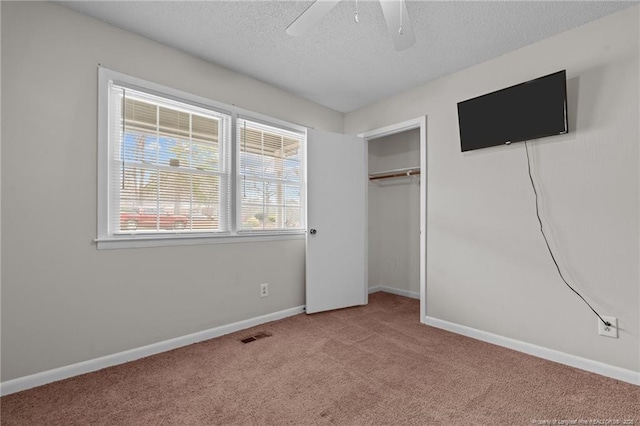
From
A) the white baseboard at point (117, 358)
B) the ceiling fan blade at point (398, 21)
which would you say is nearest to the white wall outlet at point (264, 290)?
the white baseboard at point (117, 358)

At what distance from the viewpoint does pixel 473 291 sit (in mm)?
2803

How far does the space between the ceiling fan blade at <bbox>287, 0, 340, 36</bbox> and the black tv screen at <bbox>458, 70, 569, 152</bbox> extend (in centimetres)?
172

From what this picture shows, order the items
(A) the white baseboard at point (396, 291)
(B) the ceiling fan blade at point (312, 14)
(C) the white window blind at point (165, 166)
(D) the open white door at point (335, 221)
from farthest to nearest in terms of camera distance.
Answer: (A) the white baseboard at point (396, 291) → (D) the open white door at point (335, 221) → (C) the white window blind at point (165, 166) → (B) the ceiling fan blade at point (312, 14)

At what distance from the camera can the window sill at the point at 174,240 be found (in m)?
2.22

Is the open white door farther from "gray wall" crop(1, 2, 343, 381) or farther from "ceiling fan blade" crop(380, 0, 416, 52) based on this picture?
"ceiling fan blade" crop(380, 0, 416, 52)

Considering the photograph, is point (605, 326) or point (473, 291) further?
point (473, 291)

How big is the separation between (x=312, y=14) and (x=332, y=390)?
85.4 inches

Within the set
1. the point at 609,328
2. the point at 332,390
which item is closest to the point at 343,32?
the point at 332,390

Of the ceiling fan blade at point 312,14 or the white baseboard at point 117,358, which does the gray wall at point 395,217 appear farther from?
the ceiling fan blade at point 312,14

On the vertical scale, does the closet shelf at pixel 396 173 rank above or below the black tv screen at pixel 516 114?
below

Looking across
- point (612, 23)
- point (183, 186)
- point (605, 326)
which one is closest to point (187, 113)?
point (183, 186)

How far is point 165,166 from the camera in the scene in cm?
251

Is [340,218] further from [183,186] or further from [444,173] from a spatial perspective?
[183,186]

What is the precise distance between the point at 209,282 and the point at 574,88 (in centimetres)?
330
